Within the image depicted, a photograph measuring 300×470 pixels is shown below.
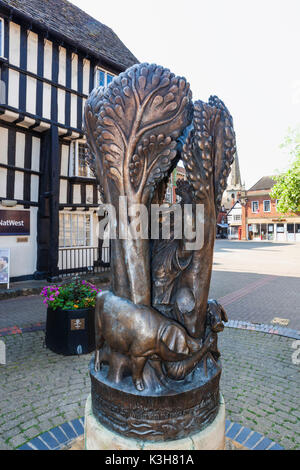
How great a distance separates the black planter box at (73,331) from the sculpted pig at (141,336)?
105 inches

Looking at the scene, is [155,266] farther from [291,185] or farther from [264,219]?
[264,219]

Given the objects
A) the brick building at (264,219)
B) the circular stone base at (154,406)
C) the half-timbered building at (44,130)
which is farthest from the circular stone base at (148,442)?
the brick building at (264,219)

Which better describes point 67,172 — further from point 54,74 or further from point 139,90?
point 139,90

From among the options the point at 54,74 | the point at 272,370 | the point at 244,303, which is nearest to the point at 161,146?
the point at 272,370

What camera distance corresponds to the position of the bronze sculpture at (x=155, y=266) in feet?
7.22

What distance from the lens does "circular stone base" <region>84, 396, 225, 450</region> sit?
217cm

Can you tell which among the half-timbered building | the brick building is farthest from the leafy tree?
the brick building

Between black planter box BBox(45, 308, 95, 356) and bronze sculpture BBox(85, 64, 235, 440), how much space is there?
2439 millimetres

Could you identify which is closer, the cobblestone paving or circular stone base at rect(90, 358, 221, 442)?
circular stone base at rect(90, 358, 221, 442)

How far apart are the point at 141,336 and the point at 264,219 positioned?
4564 cm

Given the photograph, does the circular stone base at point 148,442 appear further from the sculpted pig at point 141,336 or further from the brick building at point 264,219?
the brick building at point 264,219

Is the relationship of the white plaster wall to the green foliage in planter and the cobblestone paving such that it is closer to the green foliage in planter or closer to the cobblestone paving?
the cobblestone paving

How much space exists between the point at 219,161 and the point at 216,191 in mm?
240

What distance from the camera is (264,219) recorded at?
44.3 metres
